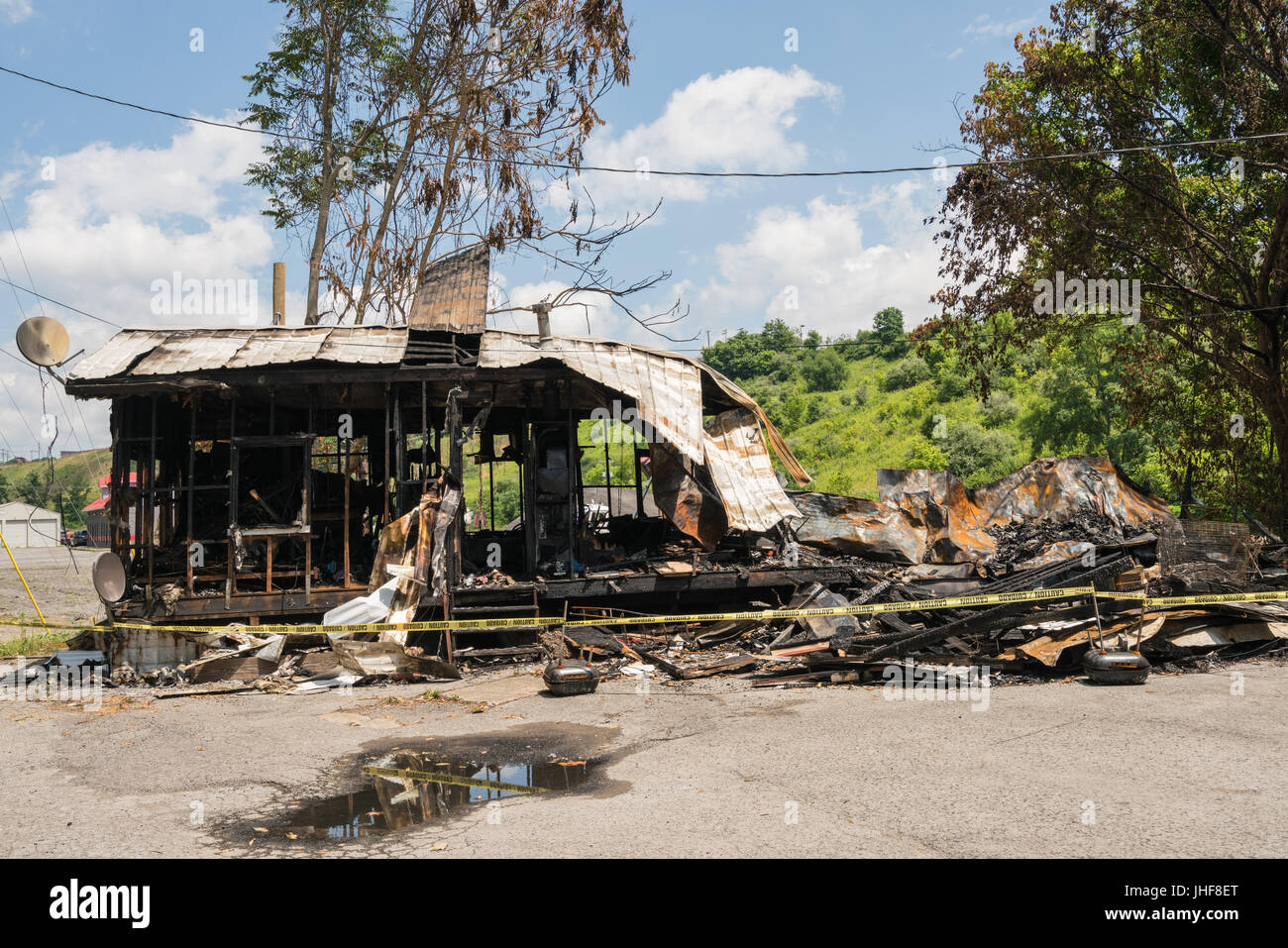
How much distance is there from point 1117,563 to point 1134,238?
10.2m

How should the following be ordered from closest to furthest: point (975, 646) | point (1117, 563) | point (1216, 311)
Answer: point (975, 646) → point (1117, 563) → point (1216, 311)

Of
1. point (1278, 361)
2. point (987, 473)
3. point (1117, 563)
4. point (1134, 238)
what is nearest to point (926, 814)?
point (1117, 563)

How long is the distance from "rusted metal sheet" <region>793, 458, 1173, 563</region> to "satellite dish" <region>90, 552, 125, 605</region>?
1098 centimetres

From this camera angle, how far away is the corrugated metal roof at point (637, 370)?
14383mm

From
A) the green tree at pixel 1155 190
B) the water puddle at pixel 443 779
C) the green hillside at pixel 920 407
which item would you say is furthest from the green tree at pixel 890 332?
the water puddle at pixel 443 779

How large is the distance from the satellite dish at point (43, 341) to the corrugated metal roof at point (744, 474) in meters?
10.0

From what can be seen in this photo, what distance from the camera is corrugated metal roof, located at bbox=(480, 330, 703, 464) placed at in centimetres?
1438

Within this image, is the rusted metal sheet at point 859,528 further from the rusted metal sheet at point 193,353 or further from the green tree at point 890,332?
the green tree at point 890,332

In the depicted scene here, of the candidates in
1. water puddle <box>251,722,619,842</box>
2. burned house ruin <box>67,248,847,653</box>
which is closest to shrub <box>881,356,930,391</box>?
burned house ruin <box>67,248,847,653</box>

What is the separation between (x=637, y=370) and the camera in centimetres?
1542

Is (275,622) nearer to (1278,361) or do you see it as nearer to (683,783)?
(683,783)

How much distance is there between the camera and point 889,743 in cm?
780

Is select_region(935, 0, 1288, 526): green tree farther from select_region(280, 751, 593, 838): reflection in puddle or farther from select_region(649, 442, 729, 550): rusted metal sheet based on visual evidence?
select_region(280, 751, 593, 838): reflection in puddle

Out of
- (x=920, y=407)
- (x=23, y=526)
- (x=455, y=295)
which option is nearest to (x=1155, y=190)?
(x=455, y=295)
